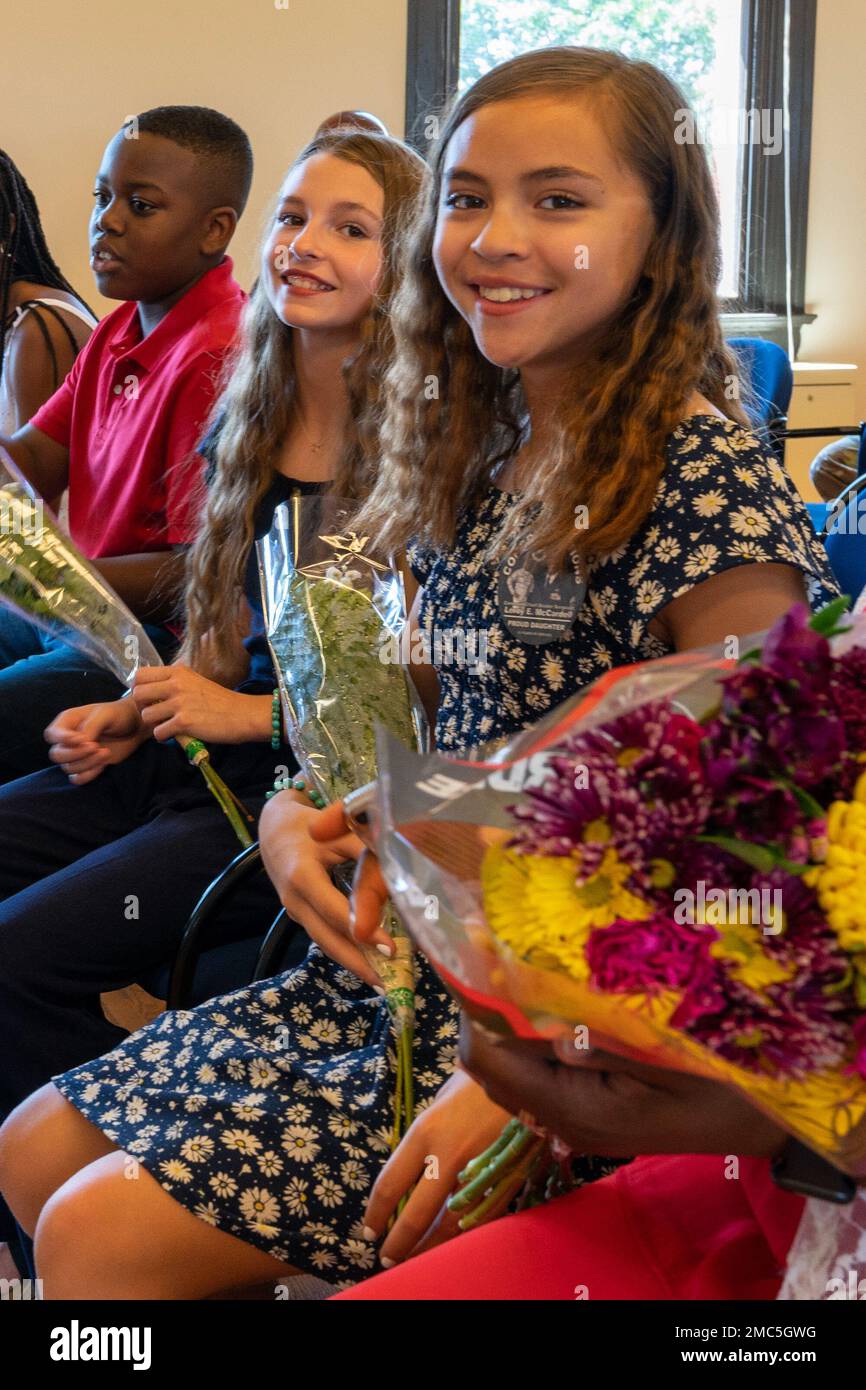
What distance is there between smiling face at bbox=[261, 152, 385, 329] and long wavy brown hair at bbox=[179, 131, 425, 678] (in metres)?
0.02

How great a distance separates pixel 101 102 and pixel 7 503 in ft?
9.17

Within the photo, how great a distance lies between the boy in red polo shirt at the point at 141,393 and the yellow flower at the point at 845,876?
1648 millimetres

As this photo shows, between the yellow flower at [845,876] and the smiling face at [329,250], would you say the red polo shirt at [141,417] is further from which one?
the yellow flower at [845,876]

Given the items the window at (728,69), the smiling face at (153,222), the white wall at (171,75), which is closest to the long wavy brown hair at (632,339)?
the smiling face at (153,222)

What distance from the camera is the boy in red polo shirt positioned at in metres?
2.30

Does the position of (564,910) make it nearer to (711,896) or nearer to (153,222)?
(711,896)

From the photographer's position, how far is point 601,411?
4.41 ft

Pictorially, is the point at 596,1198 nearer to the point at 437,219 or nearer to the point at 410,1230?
the point at 410,1230

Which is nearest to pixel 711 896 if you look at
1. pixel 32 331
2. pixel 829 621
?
pixel 829 621

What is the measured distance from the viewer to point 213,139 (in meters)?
2.73

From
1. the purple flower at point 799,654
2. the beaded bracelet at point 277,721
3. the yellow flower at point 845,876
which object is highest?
the purple flower at point 799,654

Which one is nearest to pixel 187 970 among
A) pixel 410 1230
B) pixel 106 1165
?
pixel 106 1165

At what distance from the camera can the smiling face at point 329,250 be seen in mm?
1930

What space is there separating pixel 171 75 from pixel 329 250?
2864 millimetres
